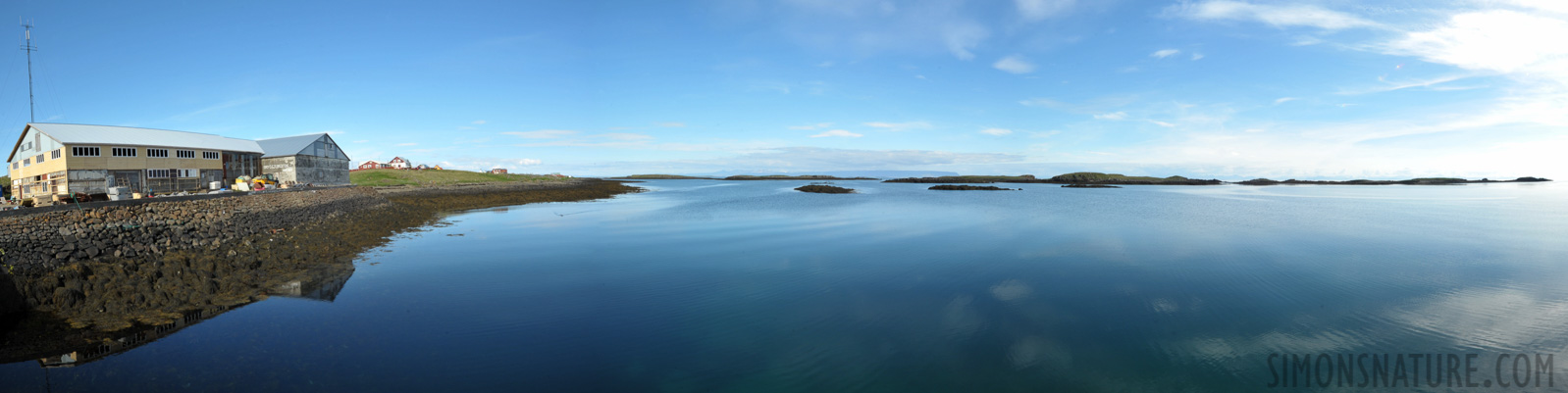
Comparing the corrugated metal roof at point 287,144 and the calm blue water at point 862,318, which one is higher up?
the corrugated metal roof at point 287,144

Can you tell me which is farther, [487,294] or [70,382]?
[487,294]

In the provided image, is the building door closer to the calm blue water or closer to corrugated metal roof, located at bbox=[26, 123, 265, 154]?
corrugated metal roof, located at bbox=[26, 123, 265, 154]

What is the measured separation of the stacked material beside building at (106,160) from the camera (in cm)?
3142

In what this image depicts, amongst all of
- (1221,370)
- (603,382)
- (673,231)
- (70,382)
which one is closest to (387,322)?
(70,382)

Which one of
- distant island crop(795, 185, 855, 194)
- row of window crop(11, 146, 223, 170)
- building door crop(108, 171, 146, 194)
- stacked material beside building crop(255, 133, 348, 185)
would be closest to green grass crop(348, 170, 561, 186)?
stacked material beside building crop(255, 133, 348, 185)

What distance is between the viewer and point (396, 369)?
24.8 feet

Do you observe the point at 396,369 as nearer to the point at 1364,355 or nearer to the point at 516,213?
the point at 1364,355

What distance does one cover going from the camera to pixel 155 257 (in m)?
13.8

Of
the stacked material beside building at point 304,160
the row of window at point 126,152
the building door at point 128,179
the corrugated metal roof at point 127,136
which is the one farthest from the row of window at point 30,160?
the stacked material beside building at point 304,160

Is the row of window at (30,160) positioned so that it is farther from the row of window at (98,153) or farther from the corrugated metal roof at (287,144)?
the corrugated metal roof at (287,144)

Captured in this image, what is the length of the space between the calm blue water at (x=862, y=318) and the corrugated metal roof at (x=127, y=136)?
30.0m

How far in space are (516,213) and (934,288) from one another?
29.8m

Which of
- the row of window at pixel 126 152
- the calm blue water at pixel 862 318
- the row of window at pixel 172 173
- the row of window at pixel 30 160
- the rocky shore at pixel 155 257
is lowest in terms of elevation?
the calm blue water at pixel 862 318

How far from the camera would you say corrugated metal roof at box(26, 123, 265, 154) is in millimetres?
31969
